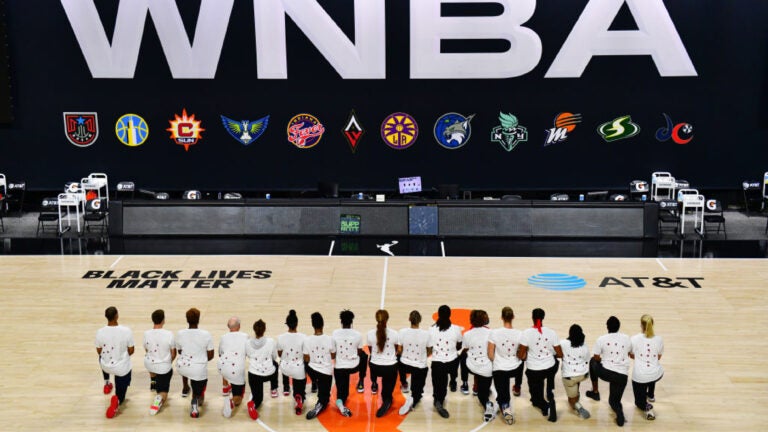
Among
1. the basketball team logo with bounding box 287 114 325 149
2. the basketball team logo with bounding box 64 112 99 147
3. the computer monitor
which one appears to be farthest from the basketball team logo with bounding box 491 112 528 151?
the basketball team logo with bounding box 64 112 99 147

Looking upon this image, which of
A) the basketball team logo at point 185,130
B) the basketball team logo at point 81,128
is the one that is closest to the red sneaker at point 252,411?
the basketball team logo at point 185,130

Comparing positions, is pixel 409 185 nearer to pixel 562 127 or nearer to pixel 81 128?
pixel 562 127

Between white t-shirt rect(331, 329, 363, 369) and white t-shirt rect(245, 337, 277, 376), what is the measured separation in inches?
30.6

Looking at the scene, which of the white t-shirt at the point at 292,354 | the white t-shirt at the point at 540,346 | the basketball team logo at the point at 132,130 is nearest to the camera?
the white t-shirt at the point at 540,346

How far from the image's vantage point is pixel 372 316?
46.5 ft

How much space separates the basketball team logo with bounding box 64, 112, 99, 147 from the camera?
2289 centimetres

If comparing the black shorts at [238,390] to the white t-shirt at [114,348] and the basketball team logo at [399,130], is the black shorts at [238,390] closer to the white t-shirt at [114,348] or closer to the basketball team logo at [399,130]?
the white t-shirt at [114,348]

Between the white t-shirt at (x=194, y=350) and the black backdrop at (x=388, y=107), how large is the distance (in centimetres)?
1281

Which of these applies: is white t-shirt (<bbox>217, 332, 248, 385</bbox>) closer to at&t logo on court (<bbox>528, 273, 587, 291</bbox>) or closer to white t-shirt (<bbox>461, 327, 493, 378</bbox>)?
white t-shirt (<bbox>461, 327, 493, 378</bbox>)

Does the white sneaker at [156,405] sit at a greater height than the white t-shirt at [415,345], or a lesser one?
lesser

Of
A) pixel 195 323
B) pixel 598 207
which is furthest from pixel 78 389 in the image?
pixel 598 207

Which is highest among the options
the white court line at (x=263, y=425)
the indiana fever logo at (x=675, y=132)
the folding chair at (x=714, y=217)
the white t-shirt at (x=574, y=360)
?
the indiana fever logo at (x=675, y=132)

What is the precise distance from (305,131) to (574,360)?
13.9 m

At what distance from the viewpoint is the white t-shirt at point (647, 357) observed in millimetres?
10320
